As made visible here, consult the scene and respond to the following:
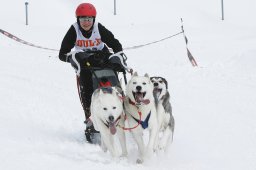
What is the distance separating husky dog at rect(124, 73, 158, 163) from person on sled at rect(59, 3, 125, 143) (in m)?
0.54

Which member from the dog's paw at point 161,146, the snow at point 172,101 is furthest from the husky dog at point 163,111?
the snow at point 172,101

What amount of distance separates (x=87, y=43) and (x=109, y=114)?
44.8 inches

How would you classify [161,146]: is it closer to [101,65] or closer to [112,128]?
[112,128]

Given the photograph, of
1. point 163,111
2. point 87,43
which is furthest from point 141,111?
point 87,43

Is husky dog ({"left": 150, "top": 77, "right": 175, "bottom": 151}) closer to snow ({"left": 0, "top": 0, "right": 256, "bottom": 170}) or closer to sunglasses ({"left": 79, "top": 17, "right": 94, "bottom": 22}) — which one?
snow ({"left": 0, "top": 0, "right": 256, "bottom": 170})

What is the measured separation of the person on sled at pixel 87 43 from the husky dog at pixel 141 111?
0.54 meters

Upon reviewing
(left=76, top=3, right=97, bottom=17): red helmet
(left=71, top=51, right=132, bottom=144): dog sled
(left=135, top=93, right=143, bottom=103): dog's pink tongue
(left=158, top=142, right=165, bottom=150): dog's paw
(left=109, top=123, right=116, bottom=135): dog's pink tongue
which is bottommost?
(left=158, top=142, right=165, bottom=150): dog's paw

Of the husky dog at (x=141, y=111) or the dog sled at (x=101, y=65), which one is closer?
the husky dog at (x=141, y=111)

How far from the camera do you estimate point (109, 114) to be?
485 centimetres

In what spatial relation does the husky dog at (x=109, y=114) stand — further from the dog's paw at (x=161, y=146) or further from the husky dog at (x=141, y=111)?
the dog's paw at (x=161, y=146)

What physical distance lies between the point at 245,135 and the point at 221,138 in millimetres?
353

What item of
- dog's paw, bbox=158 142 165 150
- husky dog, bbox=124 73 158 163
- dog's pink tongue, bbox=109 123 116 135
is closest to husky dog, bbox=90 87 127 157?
dog's pink tongue, bbox=109 123 116 135

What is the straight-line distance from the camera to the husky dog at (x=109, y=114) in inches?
192

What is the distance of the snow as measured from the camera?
506cm
